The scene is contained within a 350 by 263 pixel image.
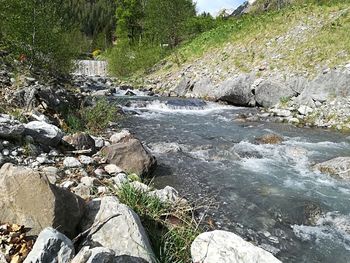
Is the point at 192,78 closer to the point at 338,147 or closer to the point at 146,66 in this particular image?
the point at 146,66

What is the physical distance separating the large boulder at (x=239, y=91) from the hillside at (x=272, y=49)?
68 cm

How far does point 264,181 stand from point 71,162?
13.2 feet

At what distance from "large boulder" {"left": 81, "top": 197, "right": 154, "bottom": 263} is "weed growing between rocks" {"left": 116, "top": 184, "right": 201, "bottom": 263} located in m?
0.26

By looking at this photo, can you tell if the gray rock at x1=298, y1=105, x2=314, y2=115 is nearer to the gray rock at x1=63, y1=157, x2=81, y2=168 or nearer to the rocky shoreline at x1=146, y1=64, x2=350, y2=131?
the rocky shoreline at x1=146, y1=64, x2=350, y2=131

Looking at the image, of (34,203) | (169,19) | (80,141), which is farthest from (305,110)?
(169,19)

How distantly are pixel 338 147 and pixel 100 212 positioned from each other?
8.88m

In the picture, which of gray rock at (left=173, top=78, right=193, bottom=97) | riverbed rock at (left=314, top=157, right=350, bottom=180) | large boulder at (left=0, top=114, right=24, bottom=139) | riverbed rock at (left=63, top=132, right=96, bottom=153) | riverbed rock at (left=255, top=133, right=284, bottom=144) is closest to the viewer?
large boulder at (left=0, top=114, right=24, bottom=139)

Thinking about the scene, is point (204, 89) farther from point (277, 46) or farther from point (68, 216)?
point (68, 216)

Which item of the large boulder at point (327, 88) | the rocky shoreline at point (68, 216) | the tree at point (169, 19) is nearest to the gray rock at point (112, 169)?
the rocky shoreline at point (68, 216)

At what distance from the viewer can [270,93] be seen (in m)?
17.7

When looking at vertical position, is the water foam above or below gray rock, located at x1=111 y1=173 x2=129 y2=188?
below

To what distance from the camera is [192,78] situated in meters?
24.4

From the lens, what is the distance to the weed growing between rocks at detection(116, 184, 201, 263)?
13.8 feet

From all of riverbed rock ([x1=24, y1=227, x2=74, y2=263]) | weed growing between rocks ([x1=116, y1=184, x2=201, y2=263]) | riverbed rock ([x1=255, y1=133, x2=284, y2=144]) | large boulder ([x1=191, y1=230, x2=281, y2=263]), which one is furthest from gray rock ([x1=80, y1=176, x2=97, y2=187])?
riverbed rock ([x1=255, y1=133, x2=284, y2=144])
